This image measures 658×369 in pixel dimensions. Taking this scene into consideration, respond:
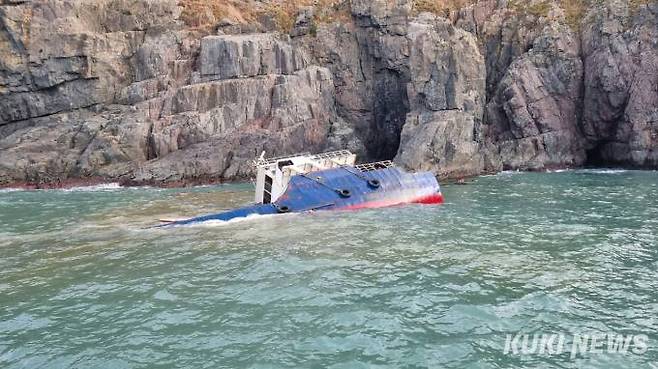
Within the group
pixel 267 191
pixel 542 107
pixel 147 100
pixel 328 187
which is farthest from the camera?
pixel 147 100

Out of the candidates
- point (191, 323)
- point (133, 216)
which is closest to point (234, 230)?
point (133, 216)

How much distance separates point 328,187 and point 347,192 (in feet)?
4.70

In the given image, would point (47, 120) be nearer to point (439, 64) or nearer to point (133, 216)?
point (133, 216)

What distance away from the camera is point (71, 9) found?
76.8 metres

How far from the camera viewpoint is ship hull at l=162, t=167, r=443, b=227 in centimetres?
3566

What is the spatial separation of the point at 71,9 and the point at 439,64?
5530 cm

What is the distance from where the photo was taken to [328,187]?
3709 cm

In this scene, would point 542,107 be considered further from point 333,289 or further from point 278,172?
point 333,289

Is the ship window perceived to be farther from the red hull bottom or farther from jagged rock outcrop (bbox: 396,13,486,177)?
jagged rock outcrop (bbox: 396,13,486,177)

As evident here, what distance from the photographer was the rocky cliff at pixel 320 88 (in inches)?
2574

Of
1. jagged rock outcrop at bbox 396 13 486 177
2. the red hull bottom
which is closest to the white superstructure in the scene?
the red hull bottom

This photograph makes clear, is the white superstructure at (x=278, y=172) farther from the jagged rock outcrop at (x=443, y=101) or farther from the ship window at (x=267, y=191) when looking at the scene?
the jagged rock outcrop at (x=443, y=101)

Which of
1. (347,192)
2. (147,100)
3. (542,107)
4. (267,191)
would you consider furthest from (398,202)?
(147,100)

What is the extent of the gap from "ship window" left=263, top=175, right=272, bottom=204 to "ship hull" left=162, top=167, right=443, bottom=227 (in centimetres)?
203
